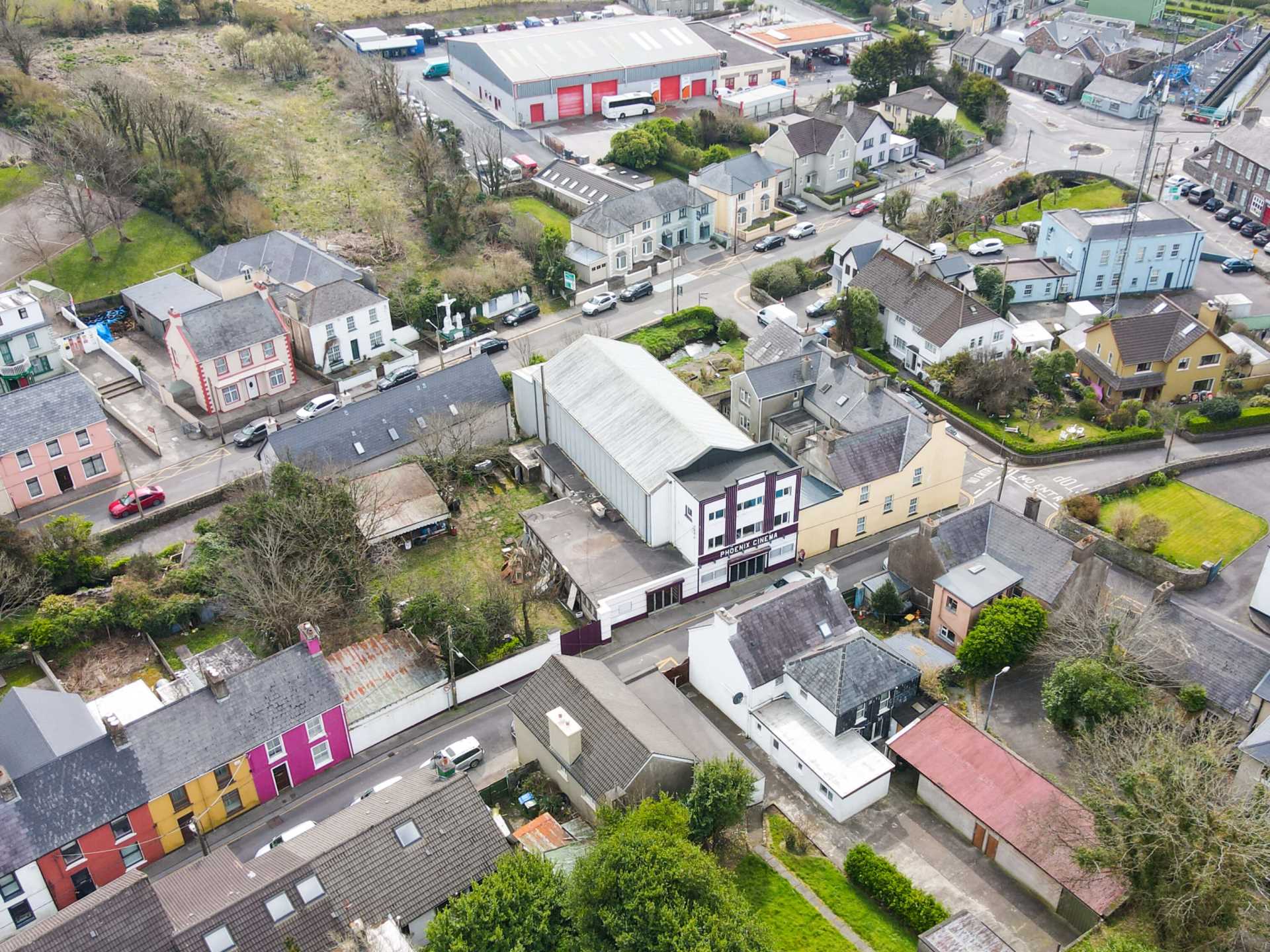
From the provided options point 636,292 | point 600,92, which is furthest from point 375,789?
point 600,92

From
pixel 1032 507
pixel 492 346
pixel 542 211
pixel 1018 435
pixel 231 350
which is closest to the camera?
pixel 1032 507

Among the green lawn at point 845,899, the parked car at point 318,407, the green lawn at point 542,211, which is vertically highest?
the green lawn at point 542,211

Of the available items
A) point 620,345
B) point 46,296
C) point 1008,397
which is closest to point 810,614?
point 620,345

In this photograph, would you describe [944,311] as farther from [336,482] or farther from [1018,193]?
[336,482]

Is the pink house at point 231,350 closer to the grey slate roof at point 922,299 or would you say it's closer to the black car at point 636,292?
the black car at point 636,292

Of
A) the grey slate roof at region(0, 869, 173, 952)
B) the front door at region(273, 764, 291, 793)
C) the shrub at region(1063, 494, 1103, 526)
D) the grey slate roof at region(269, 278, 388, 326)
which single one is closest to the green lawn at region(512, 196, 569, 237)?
the grey slate roof at region(269, 278, 388, 326)

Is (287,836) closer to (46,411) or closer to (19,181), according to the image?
(46,411)

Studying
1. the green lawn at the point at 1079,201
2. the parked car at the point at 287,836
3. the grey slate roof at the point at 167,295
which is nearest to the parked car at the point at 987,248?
the green lawn at the point at 1079,201
